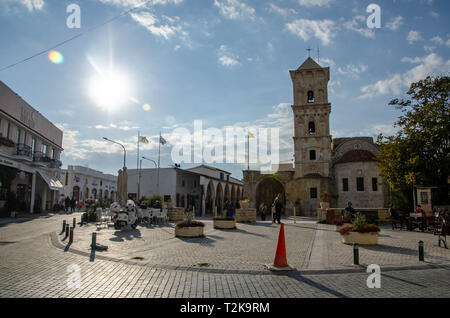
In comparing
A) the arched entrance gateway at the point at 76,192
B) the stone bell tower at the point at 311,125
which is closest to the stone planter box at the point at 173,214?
the stone bell tower at the point at 311,125

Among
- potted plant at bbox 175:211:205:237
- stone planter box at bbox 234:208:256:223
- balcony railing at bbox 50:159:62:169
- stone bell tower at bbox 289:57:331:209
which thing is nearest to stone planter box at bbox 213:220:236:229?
potted plant at bbox 175:211:205:237

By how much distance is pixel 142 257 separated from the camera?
8375 mm

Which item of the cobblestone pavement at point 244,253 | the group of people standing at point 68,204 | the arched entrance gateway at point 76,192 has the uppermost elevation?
the arched entrance gateway at point 76,192

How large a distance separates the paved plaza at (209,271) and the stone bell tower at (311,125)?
26.5 m

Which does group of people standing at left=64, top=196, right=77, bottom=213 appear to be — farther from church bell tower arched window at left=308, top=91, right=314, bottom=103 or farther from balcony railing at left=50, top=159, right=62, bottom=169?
church bell tower arched window at left=308, top=91, right=314, bottom=103

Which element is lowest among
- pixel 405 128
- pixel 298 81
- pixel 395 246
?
pixel 395 246

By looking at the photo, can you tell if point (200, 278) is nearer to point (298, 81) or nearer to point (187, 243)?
point (187, 243)

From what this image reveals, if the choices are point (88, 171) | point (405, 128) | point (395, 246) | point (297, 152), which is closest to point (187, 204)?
point (297, 152)

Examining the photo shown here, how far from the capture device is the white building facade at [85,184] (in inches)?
1844

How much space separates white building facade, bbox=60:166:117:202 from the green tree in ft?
125

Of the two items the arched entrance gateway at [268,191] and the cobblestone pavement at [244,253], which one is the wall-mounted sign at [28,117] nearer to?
the cobblestone pavement at [244,253]

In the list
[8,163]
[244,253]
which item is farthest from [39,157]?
[244,253]
